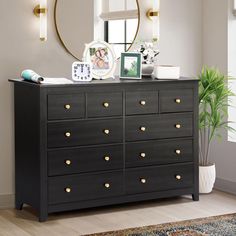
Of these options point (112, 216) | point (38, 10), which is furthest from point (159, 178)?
point (38, 10)

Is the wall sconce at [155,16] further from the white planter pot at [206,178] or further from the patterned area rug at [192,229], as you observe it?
the patterned area rug at [192,229]

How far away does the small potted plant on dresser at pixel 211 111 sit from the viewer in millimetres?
4945

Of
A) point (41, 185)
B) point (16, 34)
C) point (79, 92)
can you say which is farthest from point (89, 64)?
point (41, 185)

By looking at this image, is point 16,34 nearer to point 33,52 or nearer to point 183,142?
point 33,52

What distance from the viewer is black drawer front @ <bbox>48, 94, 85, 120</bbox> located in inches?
168

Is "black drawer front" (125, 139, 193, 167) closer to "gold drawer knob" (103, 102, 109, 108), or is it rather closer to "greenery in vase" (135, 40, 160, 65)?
"gold drawer knob" (103, 102, 109, 108)

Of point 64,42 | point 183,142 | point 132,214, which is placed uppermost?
point 64,42

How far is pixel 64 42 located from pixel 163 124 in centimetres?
91

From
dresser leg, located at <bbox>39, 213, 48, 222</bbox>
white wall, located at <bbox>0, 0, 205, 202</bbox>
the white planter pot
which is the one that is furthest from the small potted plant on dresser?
dresser leg, located at <bbox>39, 213, 48, 222</bbox>

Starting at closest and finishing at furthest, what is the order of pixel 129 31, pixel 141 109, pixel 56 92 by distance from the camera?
pixel 56 92
pixel 141 109
pixel 129 31

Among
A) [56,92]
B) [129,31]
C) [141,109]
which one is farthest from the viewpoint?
[129,31]

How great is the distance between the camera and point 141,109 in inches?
181

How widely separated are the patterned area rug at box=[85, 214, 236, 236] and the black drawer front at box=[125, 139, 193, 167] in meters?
0.56

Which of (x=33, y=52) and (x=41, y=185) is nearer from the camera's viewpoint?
(x=41, y=185)
